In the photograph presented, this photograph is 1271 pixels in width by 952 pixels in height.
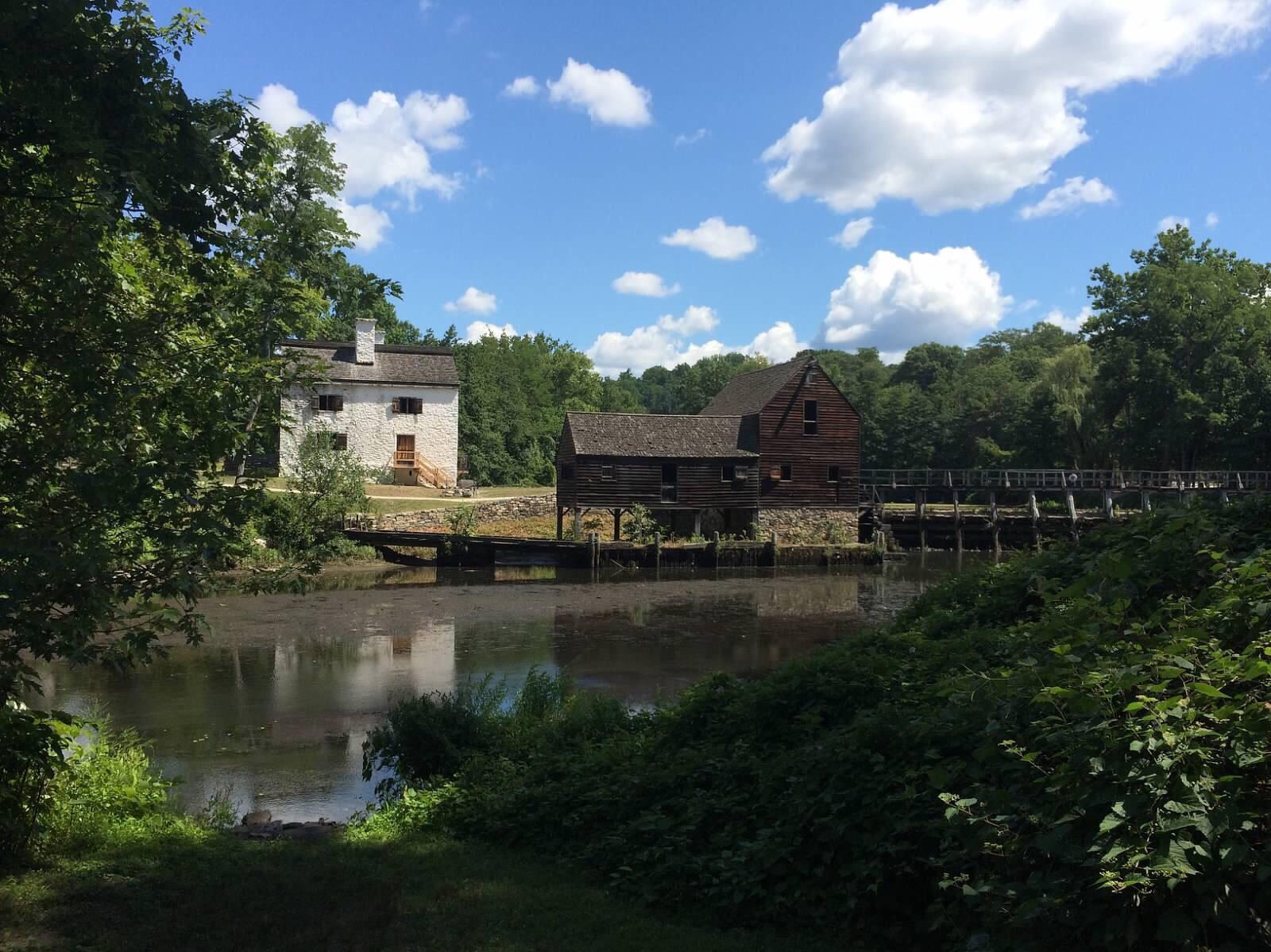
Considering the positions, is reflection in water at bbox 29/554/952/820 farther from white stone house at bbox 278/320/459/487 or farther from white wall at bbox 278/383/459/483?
white wall at bbox 278/383/459/483

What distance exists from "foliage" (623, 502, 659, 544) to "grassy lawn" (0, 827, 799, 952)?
29767 millimetres

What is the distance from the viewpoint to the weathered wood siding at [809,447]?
40.0m

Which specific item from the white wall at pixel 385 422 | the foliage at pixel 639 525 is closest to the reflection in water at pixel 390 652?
the foliage at pixel 639 525

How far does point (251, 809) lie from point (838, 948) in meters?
7.99

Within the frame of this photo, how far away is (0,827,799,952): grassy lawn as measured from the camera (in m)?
5.74

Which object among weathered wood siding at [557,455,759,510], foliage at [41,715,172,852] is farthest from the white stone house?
foliage at [41,715,172,852]

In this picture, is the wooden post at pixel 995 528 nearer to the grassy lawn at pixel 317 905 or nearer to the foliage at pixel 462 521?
the foliage at pixel 462 521

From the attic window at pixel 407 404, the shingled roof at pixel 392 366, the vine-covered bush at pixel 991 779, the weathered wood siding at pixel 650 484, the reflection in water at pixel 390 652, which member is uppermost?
→ the shingled roof at pixel 392 366

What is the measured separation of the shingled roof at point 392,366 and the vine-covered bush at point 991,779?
125 ft

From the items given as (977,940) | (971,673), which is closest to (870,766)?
(971,673)

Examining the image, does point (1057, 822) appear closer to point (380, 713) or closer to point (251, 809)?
point (251, 809)

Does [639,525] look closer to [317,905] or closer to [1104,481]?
[1104,481]

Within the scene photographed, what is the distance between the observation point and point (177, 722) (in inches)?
571

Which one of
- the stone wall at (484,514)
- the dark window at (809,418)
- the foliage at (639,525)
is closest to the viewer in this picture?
the stone wall at (484,514)
